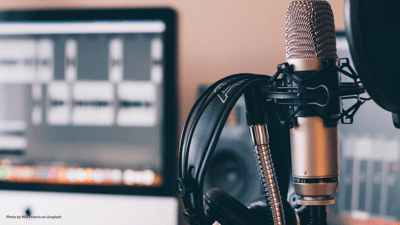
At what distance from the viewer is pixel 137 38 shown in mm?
646

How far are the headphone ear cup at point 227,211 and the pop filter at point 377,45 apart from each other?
123mm

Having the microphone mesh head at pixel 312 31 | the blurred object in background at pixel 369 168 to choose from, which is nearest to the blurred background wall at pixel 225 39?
the blurred object in background at pixel 369 168

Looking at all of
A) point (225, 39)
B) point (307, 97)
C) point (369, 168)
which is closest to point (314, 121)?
point (307, 97)

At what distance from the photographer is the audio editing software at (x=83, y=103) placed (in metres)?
0.65

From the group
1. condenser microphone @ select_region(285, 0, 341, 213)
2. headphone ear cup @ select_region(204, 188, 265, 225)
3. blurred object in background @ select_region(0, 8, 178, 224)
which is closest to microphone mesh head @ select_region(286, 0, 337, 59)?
condenser microphone @ select_region(285, 0, 341, 213)

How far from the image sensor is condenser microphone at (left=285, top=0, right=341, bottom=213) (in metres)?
0.22

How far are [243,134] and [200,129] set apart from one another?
1.47ft

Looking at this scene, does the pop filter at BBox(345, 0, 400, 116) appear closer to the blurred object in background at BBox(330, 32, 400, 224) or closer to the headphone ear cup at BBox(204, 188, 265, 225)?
the headphone ear cup at BBox(204, 188, 265, 225)

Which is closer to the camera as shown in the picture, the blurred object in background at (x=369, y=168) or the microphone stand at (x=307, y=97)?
the microphone stand at (x=307, y=97)

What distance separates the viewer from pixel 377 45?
19 centimetres

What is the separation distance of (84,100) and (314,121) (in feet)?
1.79

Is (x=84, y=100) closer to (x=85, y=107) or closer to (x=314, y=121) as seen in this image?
(x=85, y=107)

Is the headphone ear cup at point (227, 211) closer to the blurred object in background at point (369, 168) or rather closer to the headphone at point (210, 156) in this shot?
the headphone at point (210, 156)

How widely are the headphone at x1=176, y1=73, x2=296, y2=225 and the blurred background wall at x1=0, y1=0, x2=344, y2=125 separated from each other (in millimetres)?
628
